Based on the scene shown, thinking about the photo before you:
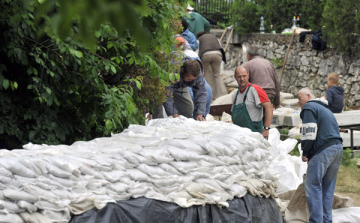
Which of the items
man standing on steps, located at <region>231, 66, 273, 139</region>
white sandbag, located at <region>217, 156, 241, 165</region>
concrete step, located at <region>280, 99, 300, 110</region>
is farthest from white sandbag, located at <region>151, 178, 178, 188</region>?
concrete step, located at <region>280, 99, 300, 110</region>

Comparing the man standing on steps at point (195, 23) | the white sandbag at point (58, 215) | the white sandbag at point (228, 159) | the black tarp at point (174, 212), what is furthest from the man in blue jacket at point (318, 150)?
the man standing on steps at point (195, 23)

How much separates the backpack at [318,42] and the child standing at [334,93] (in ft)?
11.0

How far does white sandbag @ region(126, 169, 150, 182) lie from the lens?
153 inches

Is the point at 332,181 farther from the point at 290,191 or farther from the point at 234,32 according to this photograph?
the point at 234,32

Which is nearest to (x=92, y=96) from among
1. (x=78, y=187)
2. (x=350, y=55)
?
(x=78, y=187)

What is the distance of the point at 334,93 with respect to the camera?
33.3ft

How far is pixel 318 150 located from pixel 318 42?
27.6 feet

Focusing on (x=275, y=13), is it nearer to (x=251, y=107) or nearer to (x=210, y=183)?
(x=251, y=107)

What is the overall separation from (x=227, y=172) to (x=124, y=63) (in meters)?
1.91

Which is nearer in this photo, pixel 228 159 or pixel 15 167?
pixel 15 167

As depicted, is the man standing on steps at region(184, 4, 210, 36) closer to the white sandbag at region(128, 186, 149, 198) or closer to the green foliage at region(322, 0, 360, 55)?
the green foliage at region(322, 0, 360, 55)

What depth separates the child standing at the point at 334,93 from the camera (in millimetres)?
10156

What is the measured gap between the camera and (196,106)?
23.7 feet

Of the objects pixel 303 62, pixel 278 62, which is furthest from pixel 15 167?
pixel 278 62
